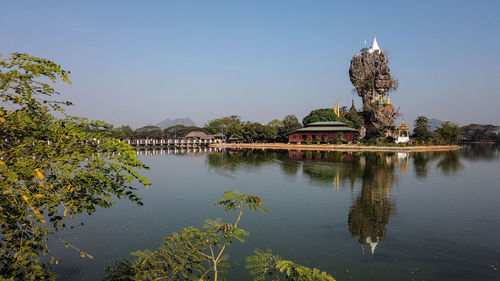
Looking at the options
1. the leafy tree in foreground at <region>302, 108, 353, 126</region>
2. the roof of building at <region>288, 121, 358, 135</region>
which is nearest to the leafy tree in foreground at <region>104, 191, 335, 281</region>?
the roof of building at <region>288, 121, 358, 135</region>

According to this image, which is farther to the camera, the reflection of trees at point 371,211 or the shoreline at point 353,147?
the shoreline at point 353,147

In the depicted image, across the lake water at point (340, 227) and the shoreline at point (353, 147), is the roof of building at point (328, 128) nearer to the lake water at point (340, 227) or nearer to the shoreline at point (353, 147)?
the shoreline at point (353, 147)

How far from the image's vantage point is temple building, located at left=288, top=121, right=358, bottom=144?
73.4 m

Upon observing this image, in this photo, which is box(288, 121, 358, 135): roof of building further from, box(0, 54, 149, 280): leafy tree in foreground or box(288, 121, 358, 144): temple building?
box(0, 54, 149, 280): leafy tree in foreground

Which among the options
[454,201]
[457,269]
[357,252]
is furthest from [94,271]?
[454,201]

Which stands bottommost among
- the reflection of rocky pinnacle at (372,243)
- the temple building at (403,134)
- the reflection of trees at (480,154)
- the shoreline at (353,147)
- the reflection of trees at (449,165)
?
the reflection of rocky pinnacle at (372,243)

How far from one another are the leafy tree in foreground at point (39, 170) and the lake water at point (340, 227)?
7170 millimetres

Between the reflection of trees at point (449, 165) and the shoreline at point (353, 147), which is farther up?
the shoreline at point (353, 147)

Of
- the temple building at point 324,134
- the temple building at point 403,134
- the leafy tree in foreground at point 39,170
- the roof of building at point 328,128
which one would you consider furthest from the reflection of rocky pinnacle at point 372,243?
the temple building at point 403,134

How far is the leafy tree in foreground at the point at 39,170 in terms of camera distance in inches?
115

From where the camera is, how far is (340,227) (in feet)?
47.4

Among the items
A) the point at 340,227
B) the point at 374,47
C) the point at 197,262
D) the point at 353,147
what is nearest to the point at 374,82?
the point at 374,47

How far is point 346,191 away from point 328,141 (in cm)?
5196

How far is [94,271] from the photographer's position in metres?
9.85
